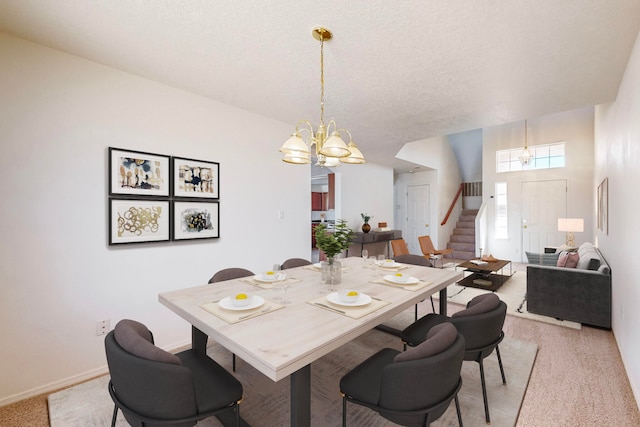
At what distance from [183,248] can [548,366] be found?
3.41 metres

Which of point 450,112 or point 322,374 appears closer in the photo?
point 322,374

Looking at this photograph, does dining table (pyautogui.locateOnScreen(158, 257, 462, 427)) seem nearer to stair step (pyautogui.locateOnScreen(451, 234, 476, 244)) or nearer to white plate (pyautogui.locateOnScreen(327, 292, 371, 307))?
white plate (pyautogui.locateOnScreen(327, 292, 371, 307))

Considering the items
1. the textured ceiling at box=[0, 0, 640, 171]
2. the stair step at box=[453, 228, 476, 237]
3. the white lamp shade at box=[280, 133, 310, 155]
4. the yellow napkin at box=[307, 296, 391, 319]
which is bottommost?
the stair step at box=[453, 228, 476, 237]

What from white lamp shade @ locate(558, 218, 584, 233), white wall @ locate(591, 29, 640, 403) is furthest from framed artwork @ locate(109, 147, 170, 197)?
white lamp shade @ locate(558, 218, 584, 233)

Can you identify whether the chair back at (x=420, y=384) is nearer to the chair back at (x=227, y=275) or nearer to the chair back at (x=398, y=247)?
the chair back at (x=227, y=275)

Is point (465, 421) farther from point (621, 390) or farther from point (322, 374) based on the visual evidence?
point (621, 390)

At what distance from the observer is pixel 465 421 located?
1.75 m

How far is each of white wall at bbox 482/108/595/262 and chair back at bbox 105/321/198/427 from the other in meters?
7.79

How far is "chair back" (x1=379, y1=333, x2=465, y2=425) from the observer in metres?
1.12

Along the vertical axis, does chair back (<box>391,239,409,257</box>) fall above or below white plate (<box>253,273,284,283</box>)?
below

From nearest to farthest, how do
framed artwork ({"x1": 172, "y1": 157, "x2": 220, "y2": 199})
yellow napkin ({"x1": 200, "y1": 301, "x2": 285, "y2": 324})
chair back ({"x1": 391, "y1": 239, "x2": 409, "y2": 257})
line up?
1. yellow napkin ({"x1": 200, "y1": 301, "x2": 285, "y2": 324})
2. framed artwork ({"x1": 172, "y1": 157, "x2": 220, "y2": 199})
3. chair back ({"x1": 391, "y1": 239, "x2": 409, "y2": 257})

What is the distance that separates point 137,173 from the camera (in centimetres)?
251

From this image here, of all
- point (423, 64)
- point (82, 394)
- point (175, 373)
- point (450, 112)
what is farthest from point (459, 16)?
point (82, 394)

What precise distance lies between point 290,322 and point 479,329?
3.48 feet
